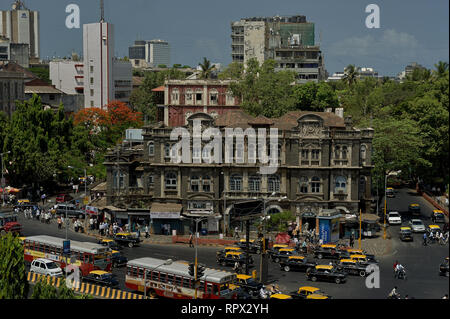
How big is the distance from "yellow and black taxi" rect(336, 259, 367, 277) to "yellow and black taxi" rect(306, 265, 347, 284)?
→ 6.13 ft

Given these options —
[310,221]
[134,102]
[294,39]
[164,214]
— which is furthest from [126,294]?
[294,39]

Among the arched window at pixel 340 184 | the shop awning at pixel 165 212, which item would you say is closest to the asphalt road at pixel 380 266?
the shop awning at pixel 165 212

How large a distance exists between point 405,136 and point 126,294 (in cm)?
5219

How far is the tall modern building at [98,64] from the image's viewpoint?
6240 inches

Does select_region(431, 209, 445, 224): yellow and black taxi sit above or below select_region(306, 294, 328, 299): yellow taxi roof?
above

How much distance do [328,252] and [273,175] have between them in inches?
636

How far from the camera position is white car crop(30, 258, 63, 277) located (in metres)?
61.6

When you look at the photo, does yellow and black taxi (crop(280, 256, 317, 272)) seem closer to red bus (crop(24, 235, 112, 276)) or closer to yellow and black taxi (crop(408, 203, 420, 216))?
red bus (crop(24, 235, 112, 276))

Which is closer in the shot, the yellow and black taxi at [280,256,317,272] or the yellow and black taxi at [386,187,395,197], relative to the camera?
the yellow and black taxi at [280,256,317,272]

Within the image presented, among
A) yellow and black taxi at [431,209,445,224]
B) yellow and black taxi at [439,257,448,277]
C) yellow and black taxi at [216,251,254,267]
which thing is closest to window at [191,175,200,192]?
yellow and black taxi at [216,251,254,267]

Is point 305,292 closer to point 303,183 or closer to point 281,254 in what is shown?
point 281,254

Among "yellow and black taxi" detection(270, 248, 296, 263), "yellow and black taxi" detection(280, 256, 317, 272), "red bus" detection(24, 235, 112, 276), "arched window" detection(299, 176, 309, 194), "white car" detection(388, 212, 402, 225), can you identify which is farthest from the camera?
"white car" detection(388, 212, 402, 225)

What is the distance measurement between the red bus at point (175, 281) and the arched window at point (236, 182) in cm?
→ 2784
